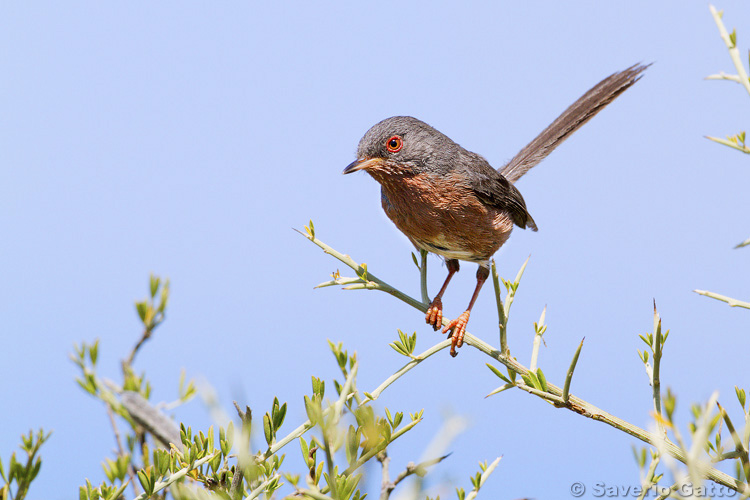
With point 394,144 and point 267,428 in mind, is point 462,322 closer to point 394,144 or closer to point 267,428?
point 394,144

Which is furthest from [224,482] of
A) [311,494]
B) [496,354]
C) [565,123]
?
[565,123]

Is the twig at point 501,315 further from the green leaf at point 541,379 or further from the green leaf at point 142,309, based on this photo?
the green leaf at point 142,309

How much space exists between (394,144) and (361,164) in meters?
0.31

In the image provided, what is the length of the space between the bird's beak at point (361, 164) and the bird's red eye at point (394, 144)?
0.12m

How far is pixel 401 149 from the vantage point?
181 inches

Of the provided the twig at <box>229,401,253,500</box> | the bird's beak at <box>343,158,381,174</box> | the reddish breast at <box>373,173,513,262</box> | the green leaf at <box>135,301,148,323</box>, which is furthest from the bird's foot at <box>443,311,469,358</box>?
Answer: the twig at <box>229,401,253,500</box>

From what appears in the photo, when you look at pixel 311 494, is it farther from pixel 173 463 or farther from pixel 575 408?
pixel 575 408

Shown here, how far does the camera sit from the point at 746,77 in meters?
2.23

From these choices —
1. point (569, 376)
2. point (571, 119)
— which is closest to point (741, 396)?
point (569, 376)

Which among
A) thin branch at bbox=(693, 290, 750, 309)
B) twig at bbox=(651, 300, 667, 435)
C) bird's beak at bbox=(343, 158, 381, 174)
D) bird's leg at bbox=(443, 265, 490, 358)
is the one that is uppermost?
bird's beak at bbox=(343, 158, 381, 174)

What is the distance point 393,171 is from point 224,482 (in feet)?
9.62

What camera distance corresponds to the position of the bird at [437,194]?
4.51m

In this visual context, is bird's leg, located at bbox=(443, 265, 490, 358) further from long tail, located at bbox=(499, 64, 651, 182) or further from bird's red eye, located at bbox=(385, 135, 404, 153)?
long tail, located at bbox=(499, 64, 651, 182)

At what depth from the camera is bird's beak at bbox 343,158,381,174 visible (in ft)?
14.1
